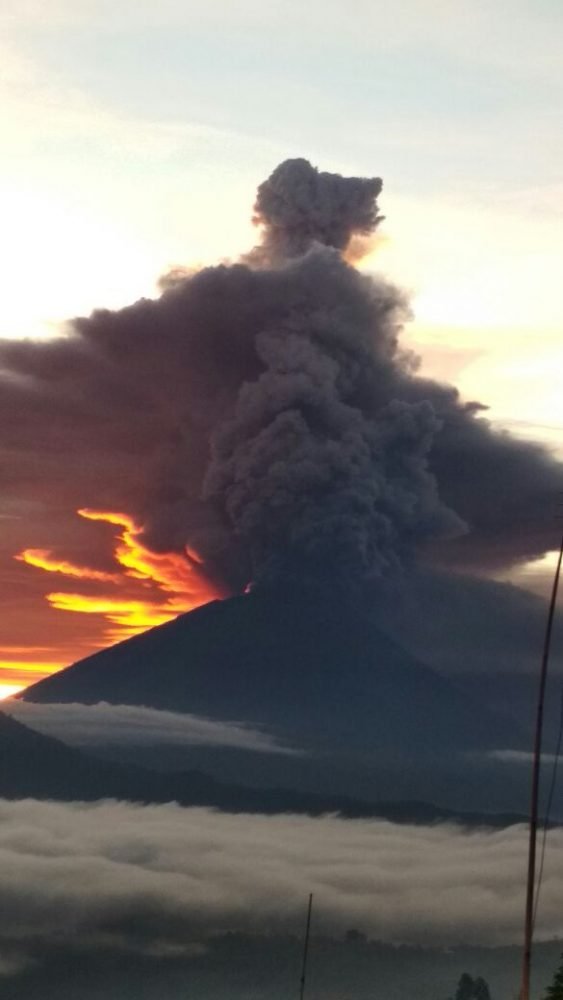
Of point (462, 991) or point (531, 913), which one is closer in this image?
point (531, 913)

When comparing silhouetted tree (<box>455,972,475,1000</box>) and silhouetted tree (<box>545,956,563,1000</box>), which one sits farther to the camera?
silhouetted tree (<box>455,972,475,1000</box>)

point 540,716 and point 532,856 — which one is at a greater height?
point 540,716

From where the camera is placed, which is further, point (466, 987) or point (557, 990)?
point (466, 987)

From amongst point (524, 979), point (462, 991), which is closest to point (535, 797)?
point (524, 979)

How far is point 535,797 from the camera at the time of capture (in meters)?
23.9

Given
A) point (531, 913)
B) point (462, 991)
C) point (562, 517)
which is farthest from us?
point (462, 991)

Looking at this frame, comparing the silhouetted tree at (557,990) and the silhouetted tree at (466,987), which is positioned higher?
the silhouetted tree at (466,987)

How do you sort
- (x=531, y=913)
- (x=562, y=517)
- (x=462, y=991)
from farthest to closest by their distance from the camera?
(x=462, y=991)
(x=531, y=913)
(x=562, y=517)

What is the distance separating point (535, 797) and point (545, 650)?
1.97 metres

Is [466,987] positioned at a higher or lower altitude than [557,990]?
higher

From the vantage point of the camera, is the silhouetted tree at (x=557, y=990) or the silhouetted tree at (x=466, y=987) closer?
the silhouetted tree at (x=557, y=990)

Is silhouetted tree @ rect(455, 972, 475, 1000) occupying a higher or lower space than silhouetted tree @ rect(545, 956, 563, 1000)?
higher

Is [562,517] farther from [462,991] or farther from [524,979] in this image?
[462,991]

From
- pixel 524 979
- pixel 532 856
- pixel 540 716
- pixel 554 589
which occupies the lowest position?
pixel 524 979
